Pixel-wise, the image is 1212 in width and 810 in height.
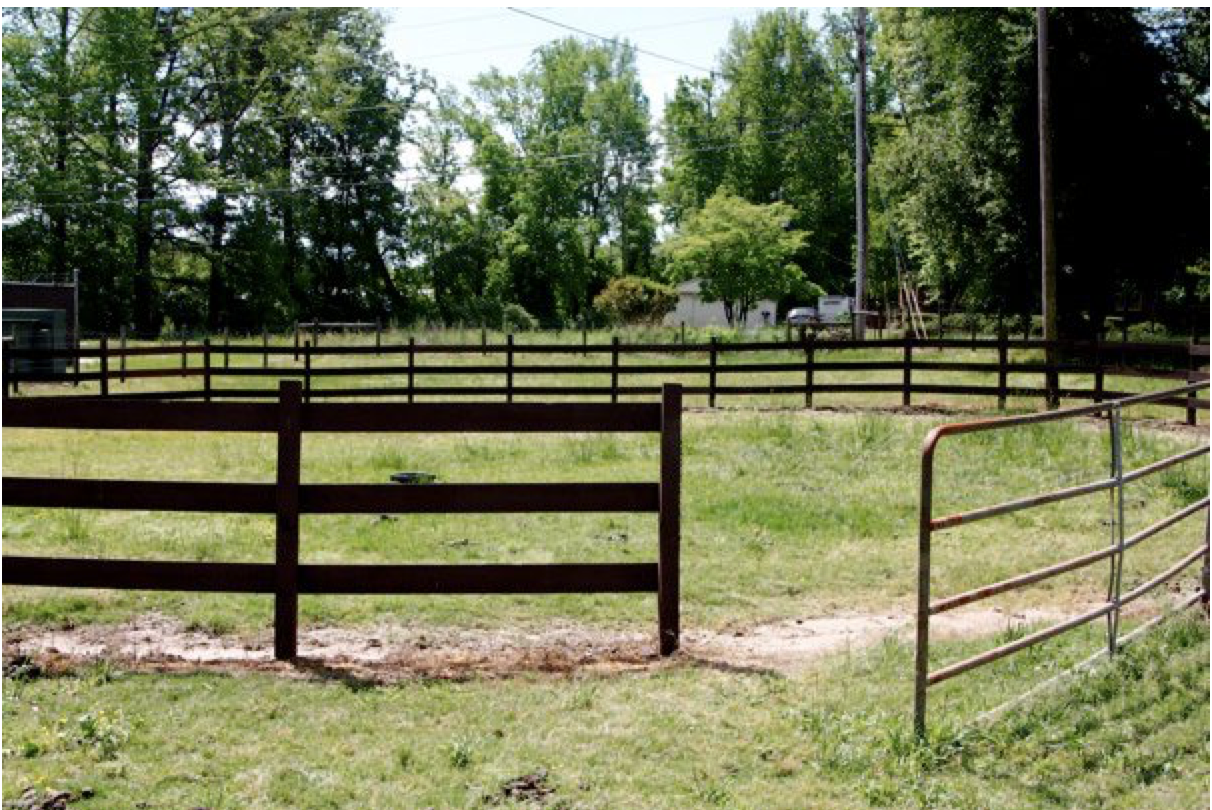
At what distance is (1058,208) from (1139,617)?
2825cm

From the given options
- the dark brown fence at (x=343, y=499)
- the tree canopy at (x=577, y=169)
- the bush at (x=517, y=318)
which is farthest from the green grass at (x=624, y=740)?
the bush at (x=517, y=318)

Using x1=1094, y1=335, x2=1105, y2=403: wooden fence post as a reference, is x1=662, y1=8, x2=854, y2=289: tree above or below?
above

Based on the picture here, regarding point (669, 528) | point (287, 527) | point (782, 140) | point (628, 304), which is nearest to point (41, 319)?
point (287, 527)

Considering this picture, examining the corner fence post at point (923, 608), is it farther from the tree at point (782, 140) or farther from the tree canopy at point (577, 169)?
the tree at point (782, 140)

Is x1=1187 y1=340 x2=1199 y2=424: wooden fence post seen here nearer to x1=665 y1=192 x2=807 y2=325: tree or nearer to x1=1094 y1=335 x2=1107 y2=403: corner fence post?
x1=1094 y1=335 x2=1107 y2=403: corner fence post

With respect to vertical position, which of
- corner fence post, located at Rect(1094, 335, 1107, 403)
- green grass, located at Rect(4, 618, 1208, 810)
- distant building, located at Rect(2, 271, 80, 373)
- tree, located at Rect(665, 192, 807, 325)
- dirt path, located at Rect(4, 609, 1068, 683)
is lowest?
dirt path, located at Rect(4, 609, 1068, 683)

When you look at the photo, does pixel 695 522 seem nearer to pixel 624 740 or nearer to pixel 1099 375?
pixel 624 740

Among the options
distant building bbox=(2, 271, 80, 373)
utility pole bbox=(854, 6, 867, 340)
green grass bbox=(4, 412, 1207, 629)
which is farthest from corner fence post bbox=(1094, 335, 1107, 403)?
distant building bbox=(2, 271, 80, 373)

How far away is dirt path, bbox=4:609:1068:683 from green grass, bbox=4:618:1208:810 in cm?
30

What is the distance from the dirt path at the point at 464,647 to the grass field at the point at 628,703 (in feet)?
0.63

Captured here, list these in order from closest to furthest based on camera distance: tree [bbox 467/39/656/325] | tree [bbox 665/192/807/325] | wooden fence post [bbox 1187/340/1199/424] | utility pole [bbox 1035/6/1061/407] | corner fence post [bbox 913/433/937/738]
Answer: corner fence post [bbox 913/433/937/738]
wooden fence post [bbox 1187/340/1199/424]
utility pole [bbox 1035/6/1061/407]
tree [bbox 665/192/807/325]
tree [bbox 467/39/656/325]

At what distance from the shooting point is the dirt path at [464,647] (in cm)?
611

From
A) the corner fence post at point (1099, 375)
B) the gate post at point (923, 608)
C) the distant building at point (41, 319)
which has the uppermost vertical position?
the distant building at point (41, 319)

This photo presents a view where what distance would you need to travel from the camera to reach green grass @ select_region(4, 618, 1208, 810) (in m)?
4.35
